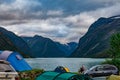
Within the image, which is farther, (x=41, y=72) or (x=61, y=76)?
(x=41, y=72)

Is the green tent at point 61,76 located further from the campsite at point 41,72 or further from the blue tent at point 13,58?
the blue tent at point 13,58

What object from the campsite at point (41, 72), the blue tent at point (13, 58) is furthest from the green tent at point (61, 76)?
the blue tent at point (13, 58)

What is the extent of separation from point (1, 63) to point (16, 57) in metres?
18.1

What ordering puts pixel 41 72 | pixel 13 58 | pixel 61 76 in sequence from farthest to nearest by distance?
pixel 13 58 < pixel 41 72 < pixel 61 76

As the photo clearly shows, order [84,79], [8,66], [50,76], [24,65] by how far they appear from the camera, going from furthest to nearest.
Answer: [24,65], [50,76], [84,79], [8,66]

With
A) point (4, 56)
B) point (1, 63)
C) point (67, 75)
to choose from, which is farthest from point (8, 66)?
point (4, 56)

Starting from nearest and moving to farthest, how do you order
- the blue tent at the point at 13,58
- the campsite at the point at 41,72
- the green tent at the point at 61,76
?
the green tent at the point at 61,76
the campsite at the point at 41,72
the blue tent at the point at 13,58

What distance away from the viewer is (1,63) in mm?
21141

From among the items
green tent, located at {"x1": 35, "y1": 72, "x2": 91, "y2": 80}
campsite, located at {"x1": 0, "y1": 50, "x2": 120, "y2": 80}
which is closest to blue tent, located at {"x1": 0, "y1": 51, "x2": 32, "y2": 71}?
campsite, located at {"x1": 0, "y1": 50, "x2": 120, "y2": 80}

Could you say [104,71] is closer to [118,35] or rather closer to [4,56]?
[4,56]

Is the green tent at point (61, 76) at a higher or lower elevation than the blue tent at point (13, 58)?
lower

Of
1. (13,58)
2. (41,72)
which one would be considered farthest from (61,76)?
(13,58)

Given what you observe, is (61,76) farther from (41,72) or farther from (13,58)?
(13,58)

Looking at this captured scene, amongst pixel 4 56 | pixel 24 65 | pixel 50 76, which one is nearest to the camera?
pixel 50 76
